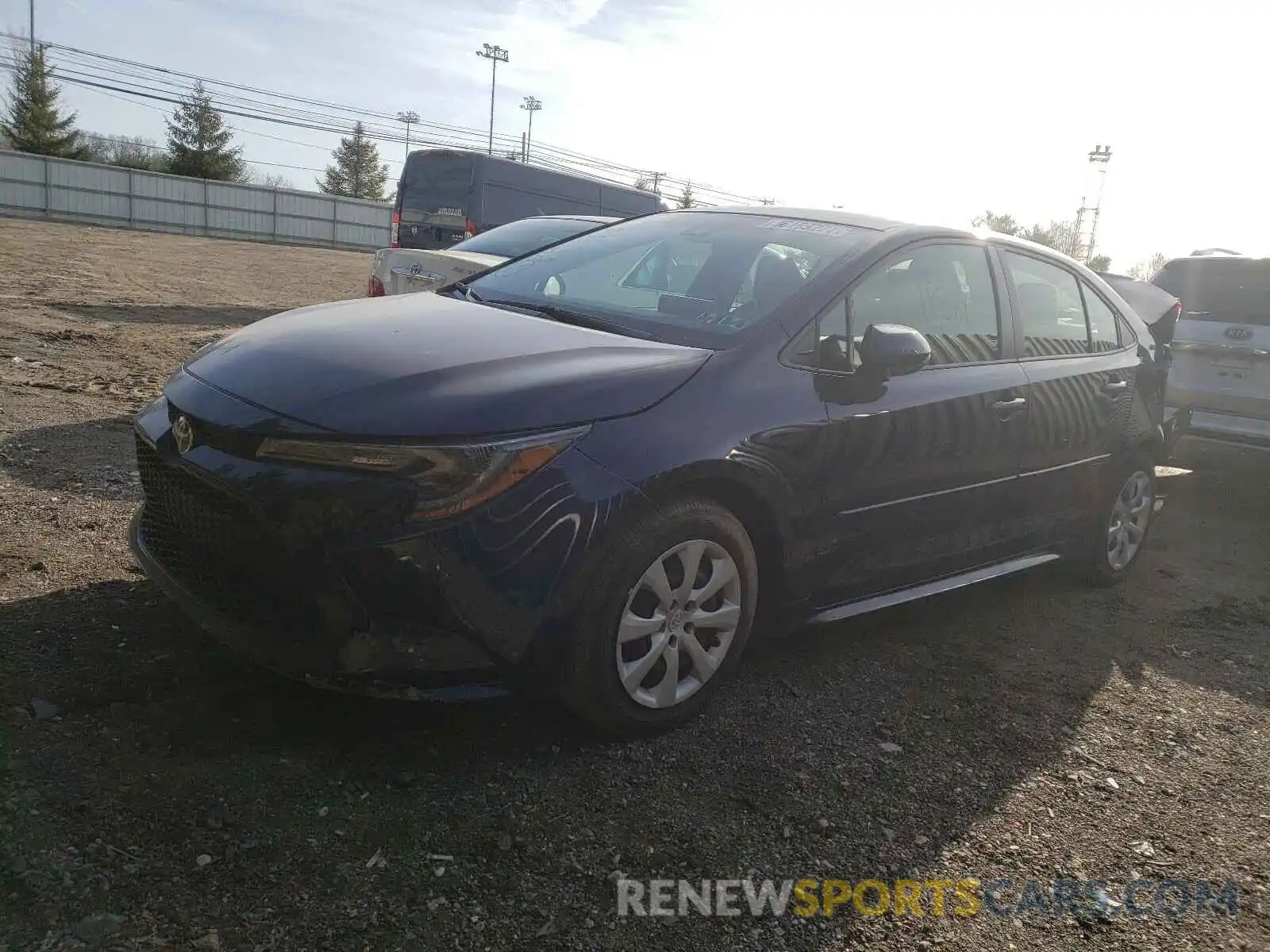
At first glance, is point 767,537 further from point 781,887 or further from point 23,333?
point 23,333

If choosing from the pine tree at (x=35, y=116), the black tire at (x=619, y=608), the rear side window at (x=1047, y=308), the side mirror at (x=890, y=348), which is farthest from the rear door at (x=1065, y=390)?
the pine tree at (x=35, y=116)

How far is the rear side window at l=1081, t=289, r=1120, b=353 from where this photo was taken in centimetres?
495

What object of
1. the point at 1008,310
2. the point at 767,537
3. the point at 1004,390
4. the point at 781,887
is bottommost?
the point at 781,887

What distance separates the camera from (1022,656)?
14.0 feet

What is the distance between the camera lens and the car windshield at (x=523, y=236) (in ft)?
28.4

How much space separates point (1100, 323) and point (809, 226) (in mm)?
1855

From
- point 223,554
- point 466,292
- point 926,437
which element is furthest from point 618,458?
point 466,292

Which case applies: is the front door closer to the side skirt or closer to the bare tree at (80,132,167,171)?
the side skirt

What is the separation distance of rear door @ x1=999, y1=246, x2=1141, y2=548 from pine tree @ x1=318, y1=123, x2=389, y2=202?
71.0 metres

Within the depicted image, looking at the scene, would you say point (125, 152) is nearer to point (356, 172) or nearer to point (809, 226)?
point (356, 172)

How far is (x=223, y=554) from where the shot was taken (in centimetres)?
276

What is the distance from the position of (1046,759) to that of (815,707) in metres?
0.74

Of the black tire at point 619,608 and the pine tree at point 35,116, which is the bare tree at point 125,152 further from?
the black tire at point 619,608

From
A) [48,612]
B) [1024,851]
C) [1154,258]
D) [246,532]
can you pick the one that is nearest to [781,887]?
[1024,851]
